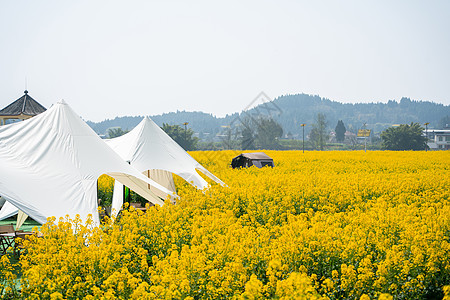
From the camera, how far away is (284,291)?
382cm

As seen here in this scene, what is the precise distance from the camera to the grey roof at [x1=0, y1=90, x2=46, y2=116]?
25.6m

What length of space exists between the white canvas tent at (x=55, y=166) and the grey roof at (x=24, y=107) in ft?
56.3

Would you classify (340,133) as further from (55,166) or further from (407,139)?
(55,166)

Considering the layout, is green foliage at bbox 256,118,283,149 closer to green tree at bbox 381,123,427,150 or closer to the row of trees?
the row of trees

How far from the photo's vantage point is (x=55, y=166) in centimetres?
884

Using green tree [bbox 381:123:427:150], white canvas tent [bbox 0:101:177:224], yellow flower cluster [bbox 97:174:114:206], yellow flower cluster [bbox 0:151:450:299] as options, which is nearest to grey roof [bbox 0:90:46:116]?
yellow flower cluster [bbox 97:174:114:206]

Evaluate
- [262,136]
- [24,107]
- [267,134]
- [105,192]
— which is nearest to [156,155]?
[105,192]

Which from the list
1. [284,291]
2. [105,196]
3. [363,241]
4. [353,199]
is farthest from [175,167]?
[284,291]

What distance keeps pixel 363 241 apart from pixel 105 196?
11109mm

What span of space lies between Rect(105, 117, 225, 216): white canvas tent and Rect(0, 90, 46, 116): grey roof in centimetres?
1497

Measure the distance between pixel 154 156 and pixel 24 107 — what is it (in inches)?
685

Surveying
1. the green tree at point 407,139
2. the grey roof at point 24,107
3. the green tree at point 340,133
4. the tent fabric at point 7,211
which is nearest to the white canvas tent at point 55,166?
the tent fabric at point 7,211

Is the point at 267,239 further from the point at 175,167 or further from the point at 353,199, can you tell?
the point at 175,167

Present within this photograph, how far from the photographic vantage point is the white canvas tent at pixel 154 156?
1220 centimetres
